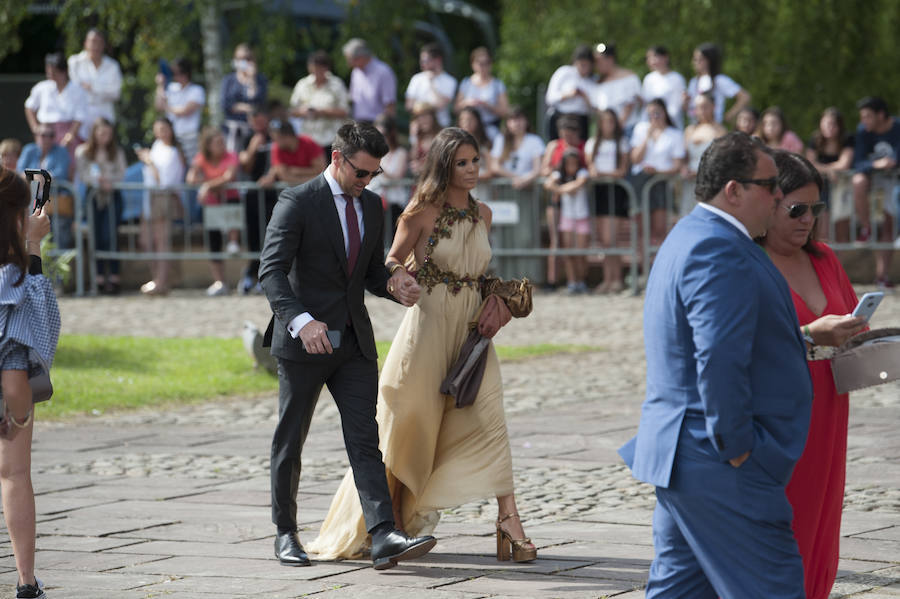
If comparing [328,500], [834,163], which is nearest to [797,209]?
[328,500]

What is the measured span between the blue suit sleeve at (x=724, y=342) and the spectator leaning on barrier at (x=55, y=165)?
14670mm

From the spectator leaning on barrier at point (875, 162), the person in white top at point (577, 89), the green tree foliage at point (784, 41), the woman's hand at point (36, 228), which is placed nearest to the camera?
the woman's hand at point (36, 228)

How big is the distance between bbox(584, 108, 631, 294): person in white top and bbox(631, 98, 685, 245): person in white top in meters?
0.16

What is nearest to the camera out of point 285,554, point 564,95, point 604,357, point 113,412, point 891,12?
point 285,554

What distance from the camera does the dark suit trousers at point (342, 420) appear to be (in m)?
6.62

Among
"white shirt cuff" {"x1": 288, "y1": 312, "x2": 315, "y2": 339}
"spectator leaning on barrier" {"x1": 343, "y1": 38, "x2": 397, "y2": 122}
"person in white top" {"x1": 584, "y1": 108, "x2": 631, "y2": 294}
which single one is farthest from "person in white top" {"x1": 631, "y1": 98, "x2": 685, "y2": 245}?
"white shirt cuff" {"x1": 288, "y1": 312, "x2": 315, "y2": 339}

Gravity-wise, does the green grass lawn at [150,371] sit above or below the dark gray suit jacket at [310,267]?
below

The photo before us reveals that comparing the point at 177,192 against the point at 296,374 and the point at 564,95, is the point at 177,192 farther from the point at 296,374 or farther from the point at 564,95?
the point at 296,374

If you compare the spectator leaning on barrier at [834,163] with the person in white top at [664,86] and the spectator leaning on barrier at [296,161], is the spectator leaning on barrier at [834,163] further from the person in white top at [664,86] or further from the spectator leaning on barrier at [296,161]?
the spectator leaning on barrier at [296,161]

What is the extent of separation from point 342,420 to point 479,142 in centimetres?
1094

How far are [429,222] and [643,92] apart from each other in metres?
11.2

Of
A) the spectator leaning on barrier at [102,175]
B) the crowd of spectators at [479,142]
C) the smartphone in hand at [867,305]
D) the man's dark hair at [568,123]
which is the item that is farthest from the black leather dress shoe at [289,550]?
the spectator leaning on barrier at [102,175]

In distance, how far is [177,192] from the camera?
18.6m

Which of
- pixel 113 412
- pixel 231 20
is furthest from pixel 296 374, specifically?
pixel 231 20
